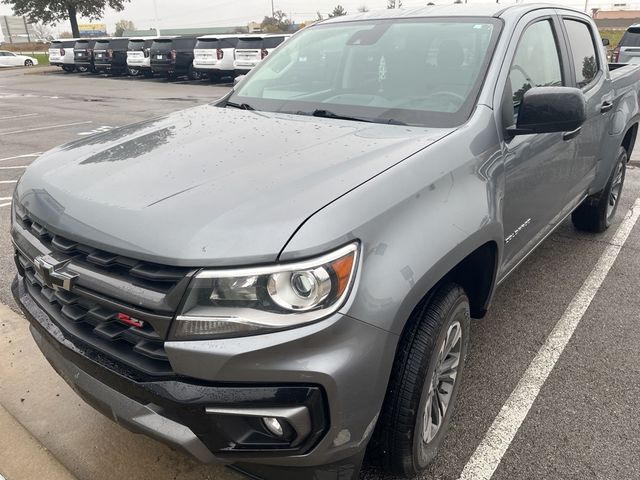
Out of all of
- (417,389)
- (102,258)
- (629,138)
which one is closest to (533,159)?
(417,389)

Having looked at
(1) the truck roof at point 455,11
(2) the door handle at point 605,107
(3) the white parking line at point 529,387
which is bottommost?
(3) the white parking line at point 529,387

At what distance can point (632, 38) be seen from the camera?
13.1m

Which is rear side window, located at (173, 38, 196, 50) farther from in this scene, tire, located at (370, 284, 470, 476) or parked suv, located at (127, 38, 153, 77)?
tire, located at (370, 284, 470, 476)

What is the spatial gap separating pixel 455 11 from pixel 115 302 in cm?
243

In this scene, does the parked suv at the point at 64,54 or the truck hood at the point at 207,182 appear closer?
the truck hood at the point at 207,182

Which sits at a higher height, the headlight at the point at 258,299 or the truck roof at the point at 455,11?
the truck roof at the point at 455,11

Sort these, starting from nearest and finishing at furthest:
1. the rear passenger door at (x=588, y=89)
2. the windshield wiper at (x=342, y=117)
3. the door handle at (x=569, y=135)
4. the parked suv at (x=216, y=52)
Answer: the windshield wiper at (x=342, y=117) < the door handle at (x=569, y=135) < the rear passenger door at (x=588, y=89) < the parked suv at (x=216, y=52)

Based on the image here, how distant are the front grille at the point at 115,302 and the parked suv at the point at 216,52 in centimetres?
1863

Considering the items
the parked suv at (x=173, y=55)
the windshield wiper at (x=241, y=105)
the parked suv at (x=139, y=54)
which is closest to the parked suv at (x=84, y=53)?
the parked suv at (x=139, y=54)

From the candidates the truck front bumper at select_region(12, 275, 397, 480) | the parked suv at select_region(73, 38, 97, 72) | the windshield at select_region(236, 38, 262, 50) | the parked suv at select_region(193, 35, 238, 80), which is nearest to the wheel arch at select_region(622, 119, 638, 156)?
the truck front bumper at select_region(12, 275, 397, 480)

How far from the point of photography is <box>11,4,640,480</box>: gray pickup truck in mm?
1538

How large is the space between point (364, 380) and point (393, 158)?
82cm

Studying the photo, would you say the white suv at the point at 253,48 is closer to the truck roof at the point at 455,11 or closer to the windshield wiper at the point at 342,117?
the truck roof at the point at 455,11

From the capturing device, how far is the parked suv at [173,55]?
21.1 m
